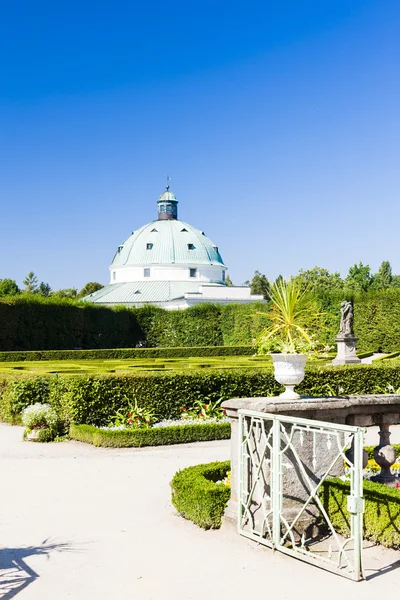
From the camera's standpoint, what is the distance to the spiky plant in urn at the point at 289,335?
687 centimetres

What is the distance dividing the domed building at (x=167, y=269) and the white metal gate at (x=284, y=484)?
189 feet

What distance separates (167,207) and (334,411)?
7163 centimetres

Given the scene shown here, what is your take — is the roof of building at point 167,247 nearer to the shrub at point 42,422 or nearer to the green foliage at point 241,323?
the green foliage at point 241,323

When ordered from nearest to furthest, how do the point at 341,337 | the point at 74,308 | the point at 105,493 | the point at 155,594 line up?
the point at 155,594, the point at 105,493, the point at 341,337, the point at 74,308

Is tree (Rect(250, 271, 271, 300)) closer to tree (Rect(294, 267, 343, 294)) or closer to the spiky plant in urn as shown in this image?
tree (Rect(294, 267, 343, 294))

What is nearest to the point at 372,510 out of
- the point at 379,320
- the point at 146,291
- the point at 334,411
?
the point at 334,411

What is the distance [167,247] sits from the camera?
70.8 meters

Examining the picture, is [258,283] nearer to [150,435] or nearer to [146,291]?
[146,291]

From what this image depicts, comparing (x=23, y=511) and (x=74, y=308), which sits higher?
Result: (x=74, y=308)

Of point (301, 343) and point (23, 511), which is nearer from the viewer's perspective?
point (301, 343)

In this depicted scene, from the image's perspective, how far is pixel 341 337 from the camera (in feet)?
88.1

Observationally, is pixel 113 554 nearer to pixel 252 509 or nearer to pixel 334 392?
pixel 252 509

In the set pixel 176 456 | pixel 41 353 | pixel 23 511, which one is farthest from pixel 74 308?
pixel 23 511

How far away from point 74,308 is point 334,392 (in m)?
26.5
